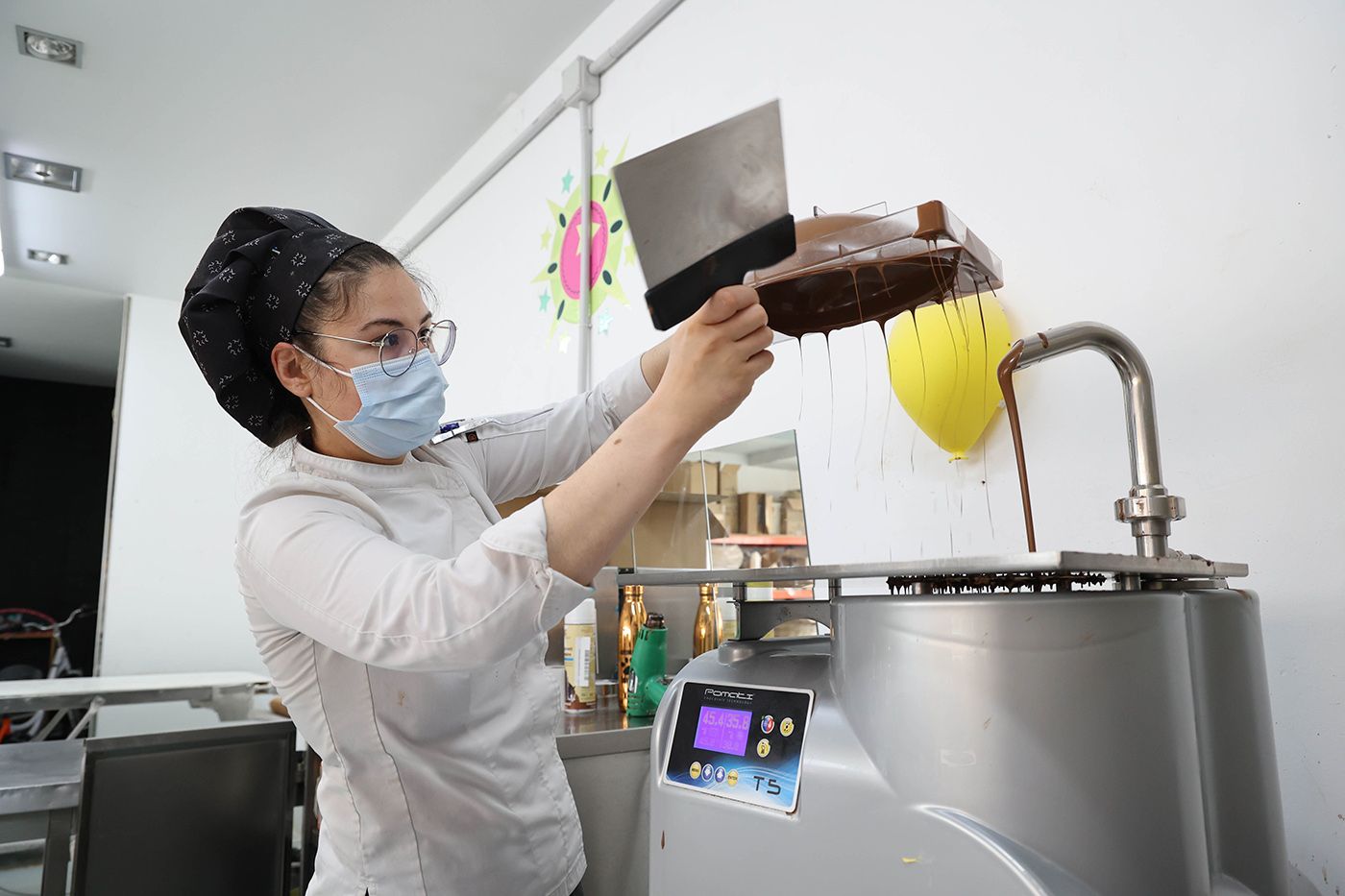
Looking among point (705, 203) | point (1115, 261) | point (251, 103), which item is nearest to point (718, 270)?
point (705, 203)

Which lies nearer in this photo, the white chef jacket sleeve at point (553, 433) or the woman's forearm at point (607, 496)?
the woman's forearm at point (607, 496)

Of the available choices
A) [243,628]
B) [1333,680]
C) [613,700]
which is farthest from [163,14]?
[243,628]

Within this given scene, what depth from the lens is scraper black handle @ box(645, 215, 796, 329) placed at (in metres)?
0.74

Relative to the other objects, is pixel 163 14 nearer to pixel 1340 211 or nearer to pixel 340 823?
pixel 340 823

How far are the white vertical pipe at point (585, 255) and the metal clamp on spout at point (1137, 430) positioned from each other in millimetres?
1807

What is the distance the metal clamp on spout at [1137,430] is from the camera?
3.04 ft

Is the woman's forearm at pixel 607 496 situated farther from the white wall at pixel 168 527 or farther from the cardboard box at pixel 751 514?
the white wall at pixel 168 527

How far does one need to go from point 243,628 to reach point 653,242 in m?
5.66

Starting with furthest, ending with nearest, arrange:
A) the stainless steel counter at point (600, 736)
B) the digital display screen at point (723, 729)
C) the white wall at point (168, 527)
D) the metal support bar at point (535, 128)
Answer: the white wall at point (168, 527) < the metal support bar at point (535, 128) < the stainless steel counter at point (600, 736) < the digital display screen at point (723, 729)

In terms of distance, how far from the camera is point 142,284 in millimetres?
5383

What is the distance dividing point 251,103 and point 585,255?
160cm

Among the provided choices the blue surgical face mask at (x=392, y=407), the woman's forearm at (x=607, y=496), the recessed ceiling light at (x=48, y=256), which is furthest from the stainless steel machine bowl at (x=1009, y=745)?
the recessed ceiling light at (x=48, y=256)

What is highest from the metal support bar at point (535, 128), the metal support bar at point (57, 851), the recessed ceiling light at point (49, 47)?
the recessed ceiling light at point (49, 47)

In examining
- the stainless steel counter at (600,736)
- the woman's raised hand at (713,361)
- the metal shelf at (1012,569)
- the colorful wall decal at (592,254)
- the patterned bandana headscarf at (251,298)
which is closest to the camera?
the metal shelf at (1012,569)
